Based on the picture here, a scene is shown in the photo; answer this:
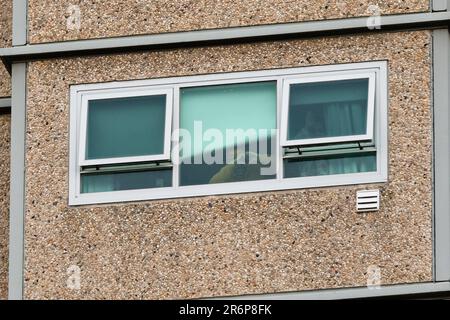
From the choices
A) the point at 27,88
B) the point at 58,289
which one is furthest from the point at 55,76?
the point at 58,289

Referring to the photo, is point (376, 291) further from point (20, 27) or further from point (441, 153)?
point (20, 27)

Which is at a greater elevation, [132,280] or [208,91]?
[208,91]

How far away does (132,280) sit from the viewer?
19406mm

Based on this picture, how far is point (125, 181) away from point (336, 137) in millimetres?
1540

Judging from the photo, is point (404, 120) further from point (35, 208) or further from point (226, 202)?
point (35, 208)

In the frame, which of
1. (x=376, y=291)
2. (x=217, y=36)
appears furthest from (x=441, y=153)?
(x=217, y=36)

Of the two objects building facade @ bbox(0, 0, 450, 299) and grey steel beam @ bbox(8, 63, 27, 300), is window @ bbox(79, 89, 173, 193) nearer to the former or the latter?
building facade @ bbox(0, 0, 450, 299)

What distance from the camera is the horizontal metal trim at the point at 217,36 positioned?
19.6 metres

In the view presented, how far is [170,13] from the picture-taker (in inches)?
789

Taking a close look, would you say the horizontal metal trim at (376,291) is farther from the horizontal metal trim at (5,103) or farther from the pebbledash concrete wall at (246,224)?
the horizontal metal trim at (5,103)

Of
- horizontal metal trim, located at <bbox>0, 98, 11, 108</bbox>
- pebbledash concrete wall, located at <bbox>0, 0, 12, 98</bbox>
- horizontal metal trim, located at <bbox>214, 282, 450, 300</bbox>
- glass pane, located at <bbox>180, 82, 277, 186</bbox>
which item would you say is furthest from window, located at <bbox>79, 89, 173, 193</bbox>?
horizontal metal trim, located at <bbox>214, 282, 450, 300</bbox>

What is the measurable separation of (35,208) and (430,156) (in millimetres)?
2824

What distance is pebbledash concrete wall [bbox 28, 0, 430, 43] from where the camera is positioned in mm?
19781

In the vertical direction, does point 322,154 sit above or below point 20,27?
below
